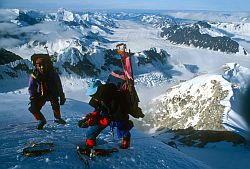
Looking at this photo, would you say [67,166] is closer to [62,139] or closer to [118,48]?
[62,139]

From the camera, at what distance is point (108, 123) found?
11094 millimetres

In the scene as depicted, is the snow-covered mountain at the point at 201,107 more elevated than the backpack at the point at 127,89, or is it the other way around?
the backpack at the point at 127,89

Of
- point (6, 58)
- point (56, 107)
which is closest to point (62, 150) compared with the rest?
point (56, 107)

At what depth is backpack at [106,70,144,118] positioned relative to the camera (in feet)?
37.5

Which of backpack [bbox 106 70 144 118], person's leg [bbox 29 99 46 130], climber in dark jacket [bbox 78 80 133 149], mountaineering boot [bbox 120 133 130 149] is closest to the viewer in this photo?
climber in dark jacket [bbox 78 80 133 149]

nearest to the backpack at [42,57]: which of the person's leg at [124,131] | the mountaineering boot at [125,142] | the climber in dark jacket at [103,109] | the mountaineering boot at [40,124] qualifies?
the mountaineering boot at [40,124]

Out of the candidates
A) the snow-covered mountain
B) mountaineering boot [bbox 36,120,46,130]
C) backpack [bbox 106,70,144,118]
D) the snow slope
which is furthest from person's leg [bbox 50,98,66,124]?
the snow-covered mountain

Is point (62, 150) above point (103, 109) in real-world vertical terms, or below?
below

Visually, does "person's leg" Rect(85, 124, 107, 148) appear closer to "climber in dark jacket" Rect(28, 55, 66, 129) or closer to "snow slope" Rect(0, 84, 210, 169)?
"snow slope" Rect(0, 84, 210, 169)

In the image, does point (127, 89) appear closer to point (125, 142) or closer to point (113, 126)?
point (113, 126)

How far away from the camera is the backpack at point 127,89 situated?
37.5 feet

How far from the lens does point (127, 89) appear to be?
11469 millimetres

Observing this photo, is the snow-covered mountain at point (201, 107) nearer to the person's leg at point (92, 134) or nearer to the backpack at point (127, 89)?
the backpack at point (127, 89)

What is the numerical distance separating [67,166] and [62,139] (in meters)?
2.35
